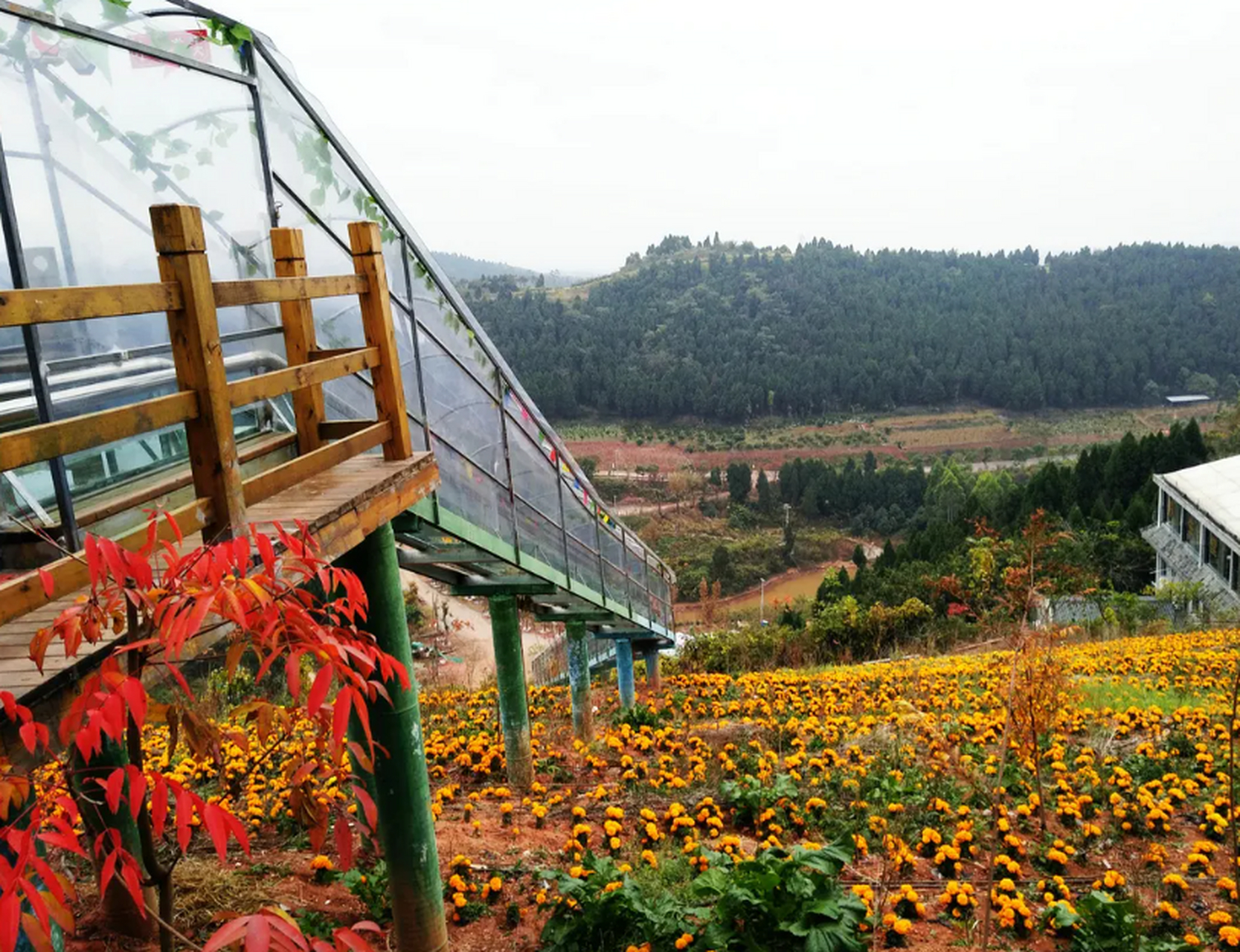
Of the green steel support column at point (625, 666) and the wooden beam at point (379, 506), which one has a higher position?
the wooden beam at point (379, 506)

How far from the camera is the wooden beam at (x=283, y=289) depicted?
2.71 m

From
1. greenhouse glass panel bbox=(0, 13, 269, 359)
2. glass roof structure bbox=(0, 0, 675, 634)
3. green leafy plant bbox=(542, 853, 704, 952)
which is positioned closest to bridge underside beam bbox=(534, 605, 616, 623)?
glass roof structure bbox=(0, 0, 675, 634)

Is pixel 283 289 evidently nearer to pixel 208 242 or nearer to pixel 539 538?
pixel 208 242

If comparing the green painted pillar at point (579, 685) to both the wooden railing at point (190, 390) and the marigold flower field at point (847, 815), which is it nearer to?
the marigold flower field at point (847, 815)

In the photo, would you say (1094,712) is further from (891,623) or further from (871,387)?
(871,387)

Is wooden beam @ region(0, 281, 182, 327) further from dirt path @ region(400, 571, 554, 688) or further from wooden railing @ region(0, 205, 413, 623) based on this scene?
dirt path @ region(400, 571, 554, 688)

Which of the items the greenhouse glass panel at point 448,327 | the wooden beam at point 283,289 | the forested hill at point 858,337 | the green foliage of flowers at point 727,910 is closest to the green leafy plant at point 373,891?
the green foliage of flowers at point 727,910

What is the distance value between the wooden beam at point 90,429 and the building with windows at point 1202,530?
24.4 meters

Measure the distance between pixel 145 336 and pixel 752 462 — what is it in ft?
246

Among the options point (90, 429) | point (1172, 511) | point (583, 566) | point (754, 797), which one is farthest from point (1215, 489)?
point (90, 429)

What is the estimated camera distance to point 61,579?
2168 millimetres

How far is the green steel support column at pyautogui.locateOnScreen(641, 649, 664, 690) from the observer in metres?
14.1

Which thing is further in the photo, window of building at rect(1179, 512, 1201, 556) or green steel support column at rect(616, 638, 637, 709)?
window of building at rect(1179, 512, 1201, 556)

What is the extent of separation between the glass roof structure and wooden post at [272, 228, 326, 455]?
0.46ft
